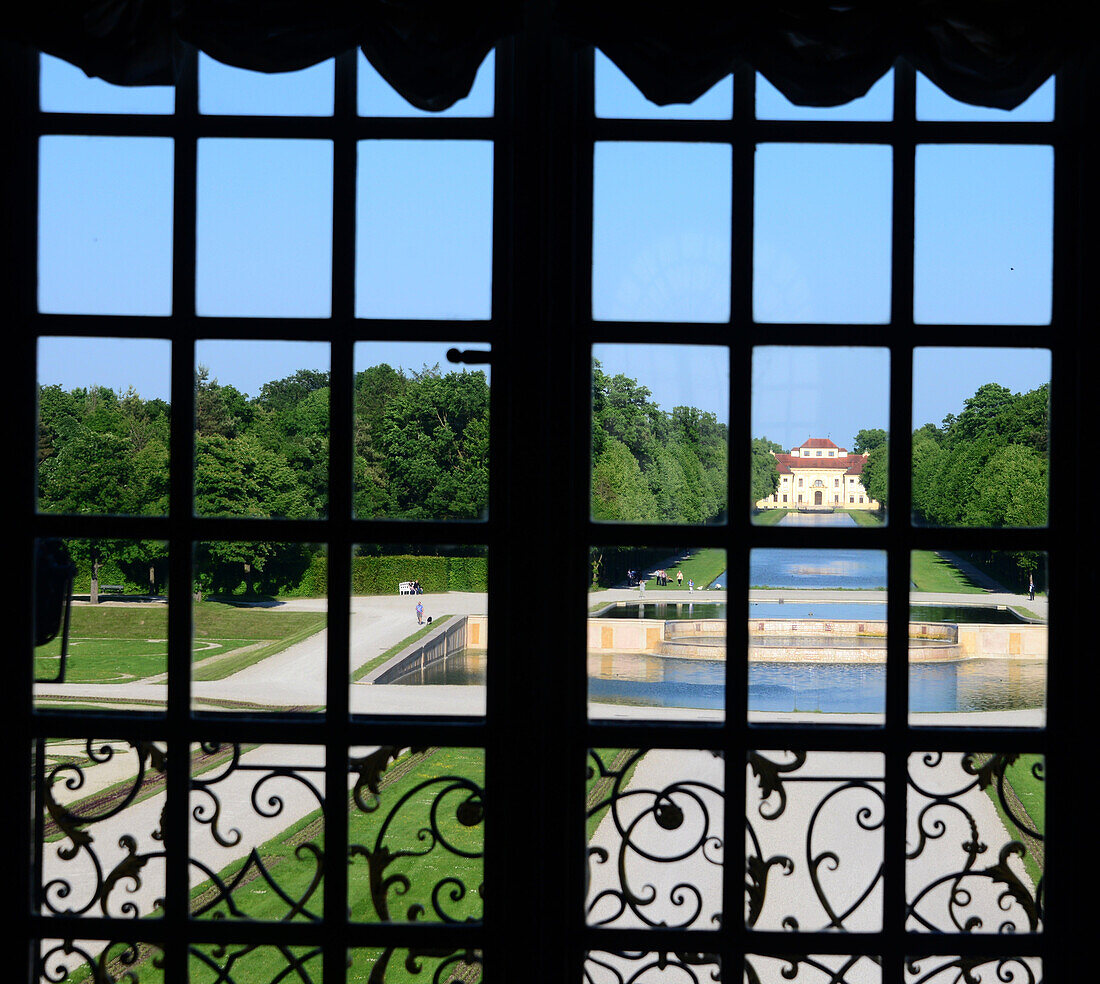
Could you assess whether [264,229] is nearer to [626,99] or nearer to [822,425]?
[626,99]

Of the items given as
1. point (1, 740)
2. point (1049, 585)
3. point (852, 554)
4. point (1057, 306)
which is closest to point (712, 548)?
point (852, 554)

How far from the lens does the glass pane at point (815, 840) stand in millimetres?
2045

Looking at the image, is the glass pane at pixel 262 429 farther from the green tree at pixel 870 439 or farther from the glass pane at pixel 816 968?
the glass pane at pixel 816 968

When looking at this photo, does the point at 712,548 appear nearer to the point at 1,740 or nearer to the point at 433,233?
the point at 433,233

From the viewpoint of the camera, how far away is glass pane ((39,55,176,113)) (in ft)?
6.99

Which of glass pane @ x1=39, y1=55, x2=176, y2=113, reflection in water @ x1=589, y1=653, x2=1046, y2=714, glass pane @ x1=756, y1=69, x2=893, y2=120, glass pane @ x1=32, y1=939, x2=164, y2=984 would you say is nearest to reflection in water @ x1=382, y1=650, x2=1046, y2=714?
reflection in water @ x1=589, y1=653, x2=1046, y2=714

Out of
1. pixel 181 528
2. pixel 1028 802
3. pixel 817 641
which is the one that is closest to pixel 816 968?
pixel 1028 802

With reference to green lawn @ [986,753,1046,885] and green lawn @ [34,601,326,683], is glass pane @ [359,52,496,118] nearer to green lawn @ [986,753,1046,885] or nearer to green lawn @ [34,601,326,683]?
green lawn @ [34,601,326,683]

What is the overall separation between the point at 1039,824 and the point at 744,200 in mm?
1462

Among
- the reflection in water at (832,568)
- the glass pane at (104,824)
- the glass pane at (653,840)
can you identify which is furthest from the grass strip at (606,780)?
the glass pane at (104,824)

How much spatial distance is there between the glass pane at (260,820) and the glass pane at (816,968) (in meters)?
0.96

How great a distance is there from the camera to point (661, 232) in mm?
2074

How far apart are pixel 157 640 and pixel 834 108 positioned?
189 centimetres

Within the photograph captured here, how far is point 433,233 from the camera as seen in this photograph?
2.07m
